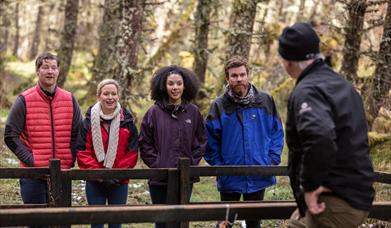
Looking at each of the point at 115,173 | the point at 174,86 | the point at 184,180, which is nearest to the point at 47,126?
the point at 115,173

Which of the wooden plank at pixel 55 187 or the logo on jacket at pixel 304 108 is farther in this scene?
the wooden plank at pixel 55 187

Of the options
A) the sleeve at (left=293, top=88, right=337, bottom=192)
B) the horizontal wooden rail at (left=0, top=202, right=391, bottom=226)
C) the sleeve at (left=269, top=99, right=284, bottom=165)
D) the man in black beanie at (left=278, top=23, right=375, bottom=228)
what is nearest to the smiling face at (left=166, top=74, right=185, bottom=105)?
the sleeve at (left=269, top=99, right=284, bottom=165)

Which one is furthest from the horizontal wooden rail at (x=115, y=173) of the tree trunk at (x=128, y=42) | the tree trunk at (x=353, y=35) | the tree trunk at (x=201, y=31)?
the tree trunk at (x=201, y=31)

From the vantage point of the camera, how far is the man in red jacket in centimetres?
546

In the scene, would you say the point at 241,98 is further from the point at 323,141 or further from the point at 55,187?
the point at 323,141

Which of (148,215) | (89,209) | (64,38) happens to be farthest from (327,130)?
(64,38)

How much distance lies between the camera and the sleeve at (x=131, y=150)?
5702 mm

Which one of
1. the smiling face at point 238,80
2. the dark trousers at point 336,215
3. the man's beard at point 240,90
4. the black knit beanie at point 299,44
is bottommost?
the dark trousers at point 336,215

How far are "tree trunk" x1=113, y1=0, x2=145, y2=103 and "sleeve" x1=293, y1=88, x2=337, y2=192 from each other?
909 centimetres

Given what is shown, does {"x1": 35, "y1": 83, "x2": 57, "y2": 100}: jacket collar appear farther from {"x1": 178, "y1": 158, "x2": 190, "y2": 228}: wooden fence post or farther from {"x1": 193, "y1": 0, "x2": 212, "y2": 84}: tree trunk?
{"x1": 193, "y1": 0, "x2": 212, "y2": 84}: tree trunk

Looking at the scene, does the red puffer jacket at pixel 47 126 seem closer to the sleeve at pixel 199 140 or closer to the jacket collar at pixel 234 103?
the sleeve at pixel 199 140

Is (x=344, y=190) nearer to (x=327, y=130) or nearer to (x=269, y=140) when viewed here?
(x=327, y=130)

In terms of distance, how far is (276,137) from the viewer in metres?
5.83

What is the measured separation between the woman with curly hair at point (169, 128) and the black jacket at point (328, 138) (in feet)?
7.02
